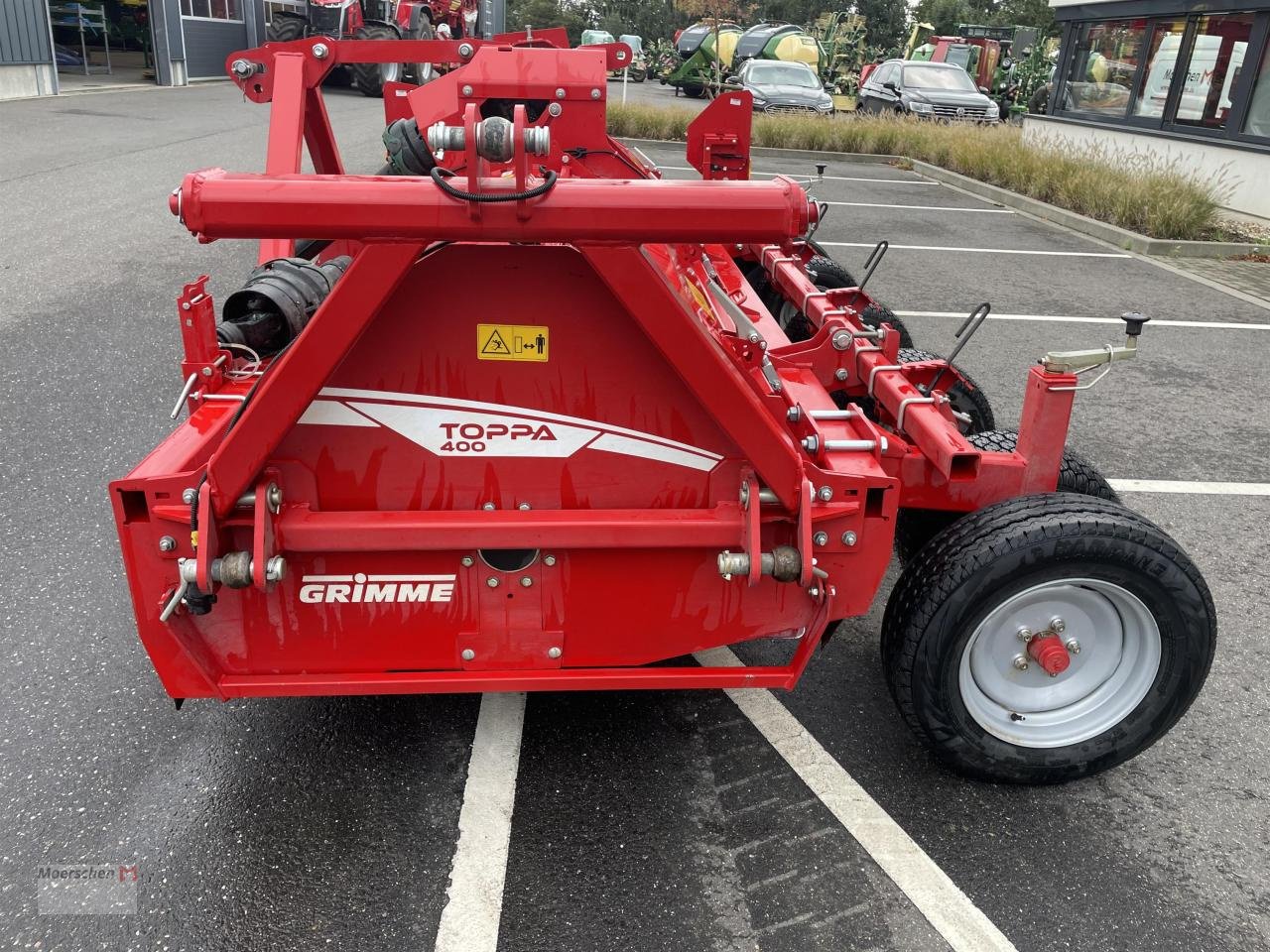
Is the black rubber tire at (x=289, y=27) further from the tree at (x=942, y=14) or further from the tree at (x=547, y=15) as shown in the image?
the tree at (x=942, y=14)

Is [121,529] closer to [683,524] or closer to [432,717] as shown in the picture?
[432,717]

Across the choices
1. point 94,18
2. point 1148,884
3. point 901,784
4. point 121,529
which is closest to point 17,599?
point 121,529

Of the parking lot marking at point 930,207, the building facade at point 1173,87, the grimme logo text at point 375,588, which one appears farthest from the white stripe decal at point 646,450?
the building facade at point 1173,87

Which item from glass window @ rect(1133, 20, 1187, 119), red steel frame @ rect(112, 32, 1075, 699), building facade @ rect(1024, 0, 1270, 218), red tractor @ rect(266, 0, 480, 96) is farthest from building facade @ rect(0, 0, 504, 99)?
red steel frame @ rect(112, 32, 1075, 699)

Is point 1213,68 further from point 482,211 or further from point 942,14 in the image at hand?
point 942,14

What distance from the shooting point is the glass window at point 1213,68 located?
12.0 metres

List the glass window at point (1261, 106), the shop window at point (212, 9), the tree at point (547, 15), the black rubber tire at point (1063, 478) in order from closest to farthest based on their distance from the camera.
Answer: the black rubber tire at point (1063, 478) → the glass window at point (1261, 106) → the shop window at point (212, 9) → the tree at point (547, 15)

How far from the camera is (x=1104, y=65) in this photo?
1476 centimetres

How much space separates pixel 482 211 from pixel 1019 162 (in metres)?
13.7

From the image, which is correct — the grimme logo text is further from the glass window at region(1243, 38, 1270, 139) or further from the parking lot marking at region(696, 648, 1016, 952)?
Answer: the glass window at region(1243, 38, 1270, 139)

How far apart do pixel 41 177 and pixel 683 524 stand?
11.0 m

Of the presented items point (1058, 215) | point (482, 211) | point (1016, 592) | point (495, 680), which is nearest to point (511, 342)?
point (482, 211)

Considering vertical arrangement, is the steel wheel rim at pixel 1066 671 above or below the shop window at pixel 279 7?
below

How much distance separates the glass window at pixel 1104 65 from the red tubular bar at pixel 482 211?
1443 centimetres
